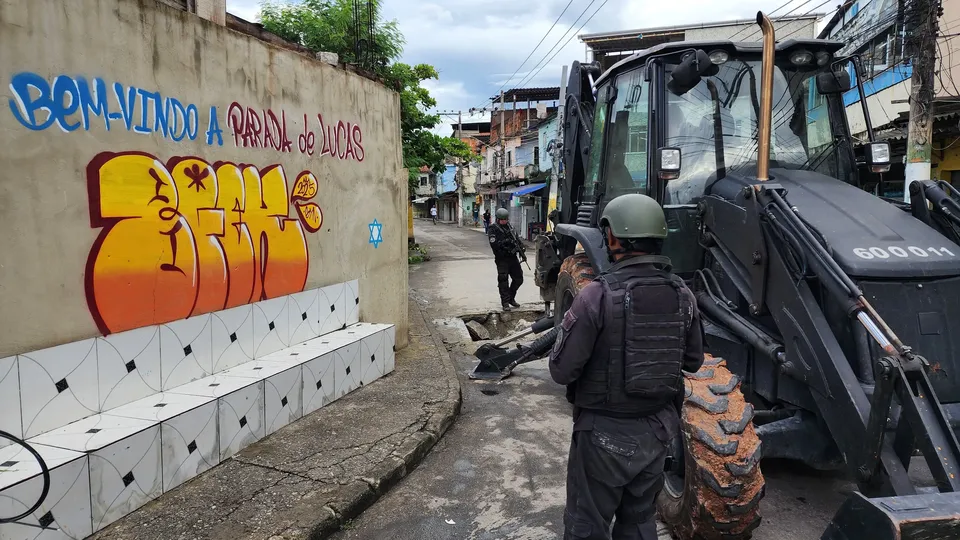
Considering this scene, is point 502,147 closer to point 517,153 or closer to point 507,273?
point 517,153

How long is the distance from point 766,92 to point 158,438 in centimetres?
411

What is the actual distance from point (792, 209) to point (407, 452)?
9.73ft

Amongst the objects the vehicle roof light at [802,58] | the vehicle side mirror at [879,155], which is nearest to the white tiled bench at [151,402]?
the vehicle roof light at [802,58]

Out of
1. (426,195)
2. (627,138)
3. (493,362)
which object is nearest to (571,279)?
(627,138)

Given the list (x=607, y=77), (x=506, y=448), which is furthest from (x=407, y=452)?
(x=607, y=77)

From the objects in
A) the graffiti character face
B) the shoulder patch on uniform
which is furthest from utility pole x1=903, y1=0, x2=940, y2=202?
the graffiti character face

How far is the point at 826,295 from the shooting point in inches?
119

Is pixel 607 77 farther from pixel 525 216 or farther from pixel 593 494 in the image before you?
pixel 525 216

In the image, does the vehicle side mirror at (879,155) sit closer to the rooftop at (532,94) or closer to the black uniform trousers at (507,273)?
the black uniform trousers at (507,273)

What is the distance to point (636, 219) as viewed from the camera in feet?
8.47

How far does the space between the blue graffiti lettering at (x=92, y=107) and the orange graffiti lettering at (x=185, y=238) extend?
215 millimetres

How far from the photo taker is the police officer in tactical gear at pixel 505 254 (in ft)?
32.5

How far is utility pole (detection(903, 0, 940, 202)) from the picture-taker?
7555 mm

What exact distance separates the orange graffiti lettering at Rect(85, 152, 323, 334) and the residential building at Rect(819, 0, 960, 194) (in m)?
8.24
